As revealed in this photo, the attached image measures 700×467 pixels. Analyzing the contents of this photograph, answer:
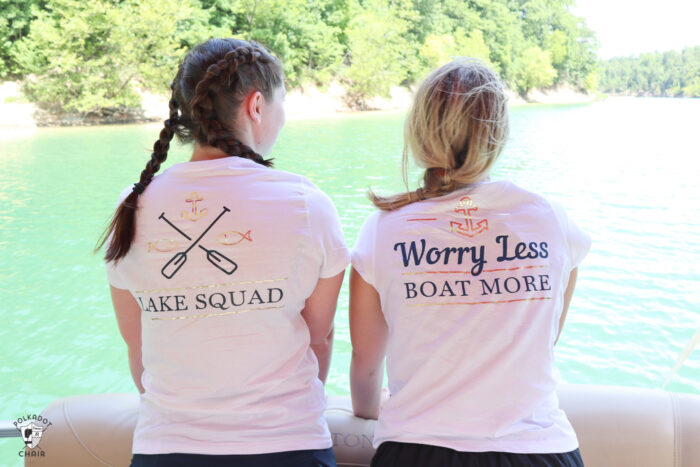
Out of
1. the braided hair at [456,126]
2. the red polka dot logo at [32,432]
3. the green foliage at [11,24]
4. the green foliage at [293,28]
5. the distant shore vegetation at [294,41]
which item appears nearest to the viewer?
the braided hair at [456,126]

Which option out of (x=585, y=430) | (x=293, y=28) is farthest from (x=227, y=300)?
(x=293, y=28)

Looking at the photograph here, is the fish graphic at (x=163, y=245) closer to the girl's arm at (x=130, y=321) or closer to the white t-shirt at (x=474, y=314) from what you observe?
the girl's arm at (x=130, y=321)

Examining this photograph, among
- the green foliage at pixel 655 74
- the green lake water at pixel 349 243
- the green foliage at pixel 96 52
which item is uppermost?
the green foliage at pixel 96 52

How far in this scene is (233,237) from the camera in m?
1.00

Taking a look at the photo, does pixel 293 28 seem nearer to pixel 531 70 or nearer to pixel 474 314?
pixel 531 70

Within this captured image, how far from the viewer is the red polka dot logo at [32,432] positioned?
4.13ft

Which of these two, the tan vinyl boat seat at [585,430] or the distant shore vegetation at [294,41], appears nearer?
the tan vinyl boat seat at [585,430]

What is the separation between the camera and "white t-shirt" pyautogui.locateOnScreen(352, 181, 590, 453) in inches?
37.3


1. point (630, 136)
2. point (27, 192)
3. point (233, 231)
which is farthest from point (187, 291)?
point (630, 136)

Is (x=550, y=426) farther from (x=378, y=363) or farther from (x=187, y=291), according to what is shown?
(x=187, y=291)

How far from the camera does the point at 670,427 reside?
1226mm

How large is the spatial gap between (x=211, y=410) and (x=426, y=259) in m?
0.45

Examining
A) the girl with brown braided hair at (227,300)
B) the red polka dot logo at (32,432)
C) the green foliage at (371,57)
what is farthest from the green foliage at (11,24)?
the girl with brown braided hair at (227,300)

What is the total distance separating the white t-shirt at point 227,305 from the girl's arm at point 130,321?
13 cm
